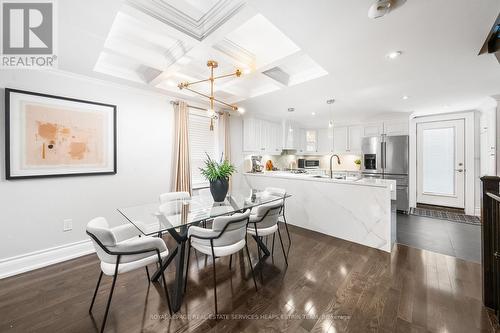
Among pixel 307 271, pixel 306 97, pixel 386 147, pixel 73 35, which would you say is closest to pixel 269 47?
pixel 306 97

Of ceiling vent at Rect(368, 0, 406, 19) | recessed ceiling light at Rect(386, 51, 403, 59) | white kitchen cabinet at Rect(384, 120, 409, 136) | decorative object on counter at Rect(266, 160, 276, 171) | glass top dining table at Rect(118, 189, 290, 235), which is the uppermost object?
recessed ceiling light at Rect(386, 51, 403, 59)

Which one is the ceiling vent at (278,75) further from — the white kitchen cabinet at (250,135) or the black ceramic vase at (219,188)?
the white kitchen cabinet at (250,135)

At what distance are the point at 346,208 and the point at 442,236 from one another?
5.69 ft

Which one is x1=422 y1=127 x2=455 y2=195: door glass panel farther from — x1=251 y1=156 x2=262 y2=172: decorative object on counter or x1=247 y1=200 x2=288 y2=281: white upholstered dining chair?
x1=247 y1=200 x2=288 y2=281: white upholstered dining chair

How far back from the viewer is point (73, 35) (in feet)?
5.90

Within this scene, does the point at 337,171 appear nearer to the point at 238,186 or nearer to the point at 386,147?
the point at 386,147

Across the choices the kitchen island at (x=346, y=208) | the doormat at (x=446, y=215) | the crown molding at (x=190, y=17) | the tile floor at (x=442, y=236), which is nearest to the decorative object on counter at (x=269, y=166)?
the kitchen island at (x=346, y=208)

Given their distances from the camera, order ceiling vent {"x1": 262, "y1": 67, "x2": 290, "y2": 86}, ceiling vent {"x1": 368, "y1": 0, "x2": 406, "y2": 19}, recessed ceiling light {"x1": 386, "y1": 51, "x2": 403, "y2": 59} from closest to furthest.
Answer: ceiling vent {"x1": 368, "y1": 0, "x2": 406, "y2": 19}
recessed ceiling light {"x1": 386, "y1": 51, "x2": 403, "y2": 59}
ceiling vent {"x1": 262, "y1": 67, "x2": 290, "y2": 86}

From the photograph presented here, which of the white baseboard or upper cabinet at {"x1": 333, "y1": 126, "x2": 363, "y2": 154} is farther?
upper cabinet at {"x1": 333, "y1": 126, "x2": 363, "y2": 154}

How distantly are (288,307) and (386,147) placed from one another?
4.65m

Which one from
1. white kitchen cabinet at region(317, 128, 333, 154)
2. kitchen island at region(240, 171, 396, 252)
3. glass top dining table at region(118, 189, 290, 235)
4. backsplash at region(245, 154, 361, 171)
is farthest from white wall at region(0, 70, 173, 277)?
white kitchen cabinet at region(317, 128, 333, 154)

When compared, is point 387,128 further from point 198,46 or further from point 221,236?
point 221,236

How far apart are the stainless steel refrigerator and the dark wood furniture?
3191mm

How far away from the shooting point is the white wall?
2215 millimetres
